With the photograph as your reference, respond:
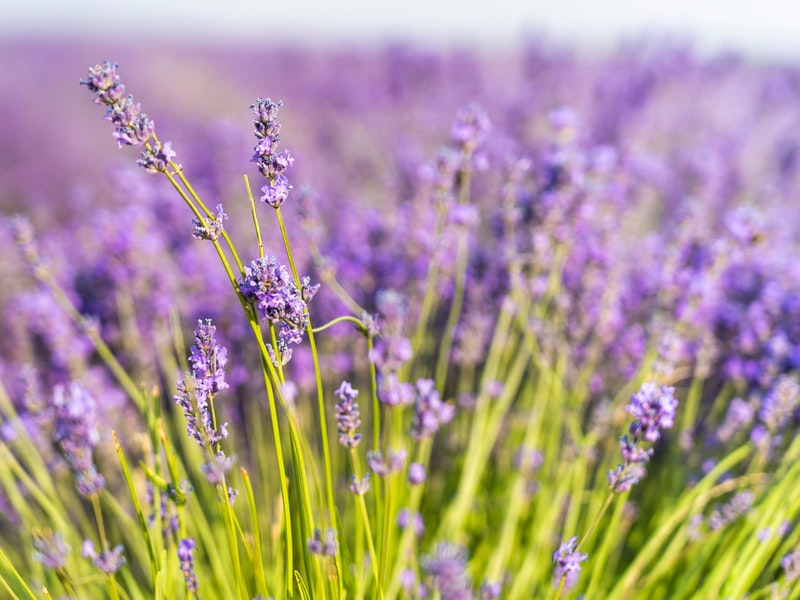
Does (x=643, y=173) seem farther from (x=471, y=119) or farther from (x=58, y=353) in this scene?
(x=58, y=353)

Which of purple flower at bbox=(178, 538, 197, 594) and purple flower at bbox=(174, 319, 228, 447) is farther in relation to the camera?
purple flower at bbox=(178, 538, 197, 594)

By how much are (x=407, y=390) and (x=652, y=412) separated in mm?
514

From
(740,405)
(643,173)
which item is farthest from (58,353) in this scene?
(643,173)

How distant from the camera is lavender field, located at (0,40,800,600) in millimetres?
1181

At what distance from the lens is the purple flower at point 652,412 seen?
1.08 m

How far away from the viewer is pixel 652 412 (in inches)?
42.8

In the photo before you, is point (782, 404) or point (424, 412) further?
point (782, 404)

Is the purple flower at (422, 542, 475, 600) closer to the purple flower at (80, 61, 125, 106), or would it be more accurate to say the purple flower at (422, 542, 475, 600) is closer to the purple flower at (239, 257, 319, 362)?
the purple flower at (239, 257, 319, 362)

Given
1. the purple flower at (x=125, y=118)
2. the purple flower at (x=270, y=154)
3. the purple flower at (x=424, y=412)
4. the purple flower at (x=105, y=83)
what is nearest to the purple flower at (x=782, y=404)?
the purple flower at (x=424, y=412)

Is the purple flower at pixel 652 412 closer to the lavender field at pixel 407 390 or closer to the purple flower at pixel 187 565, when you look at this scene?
the lavender field at pixel 407 390

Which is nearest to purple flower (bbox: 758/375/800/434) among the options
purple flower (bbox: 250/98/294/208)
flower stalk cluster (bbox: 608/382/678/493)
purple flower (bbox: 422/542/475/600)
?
A: flower stalk cluster (bbox: 608/382/678/493)

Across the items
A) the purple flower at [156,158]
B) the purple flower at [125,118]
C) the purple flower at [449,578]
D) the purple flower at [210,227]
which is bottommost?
the purple flower at [449,578]

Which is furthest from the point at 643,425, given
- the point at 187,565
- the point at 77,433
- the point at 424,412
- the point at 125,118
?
the point at 77,433

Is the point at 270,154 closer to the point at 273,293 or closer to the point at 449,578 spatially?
the point at 273,293
